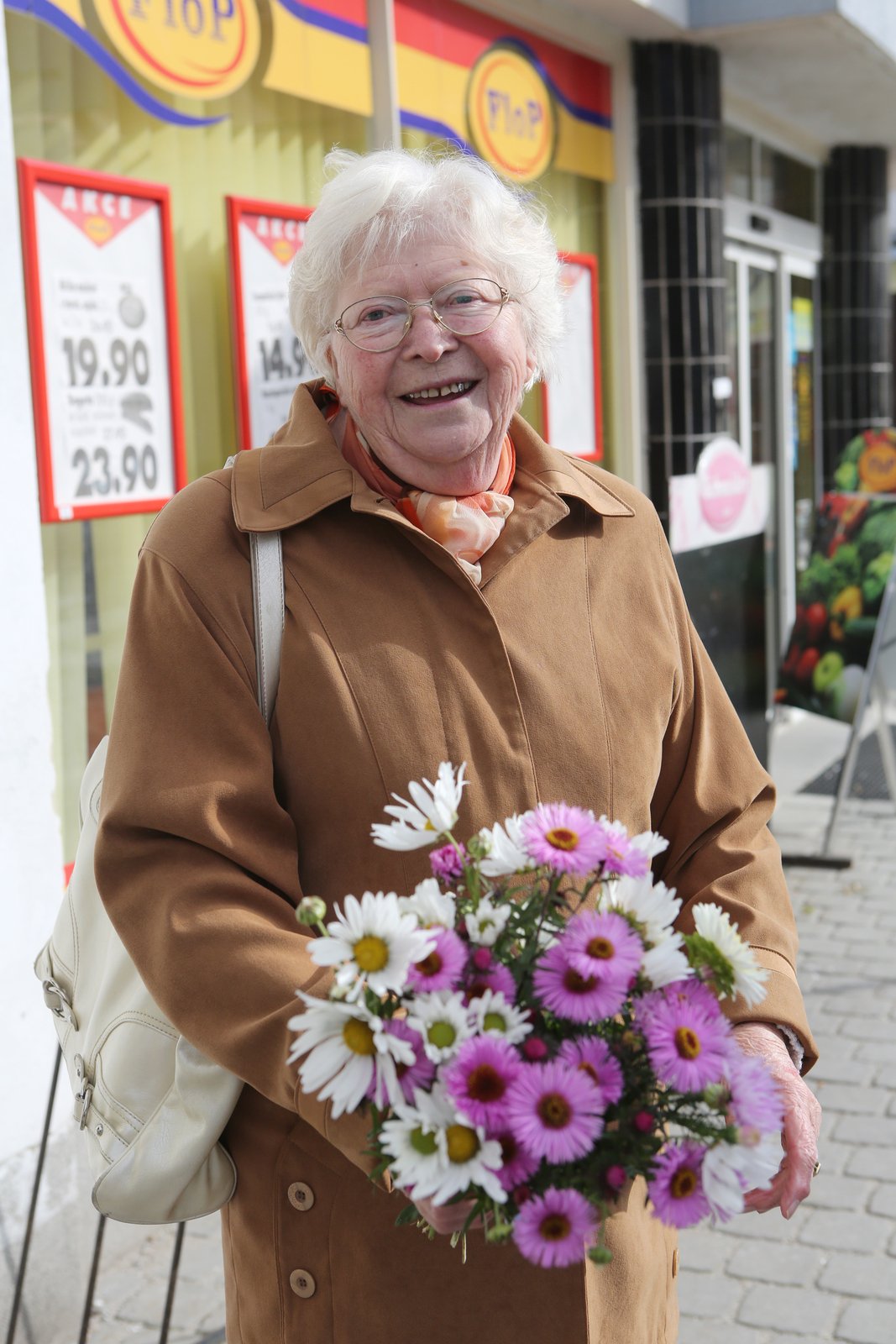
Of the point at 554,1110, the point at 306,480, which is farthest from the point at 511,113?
the point at 554,1110

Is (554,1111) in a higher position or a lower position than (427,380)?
lower

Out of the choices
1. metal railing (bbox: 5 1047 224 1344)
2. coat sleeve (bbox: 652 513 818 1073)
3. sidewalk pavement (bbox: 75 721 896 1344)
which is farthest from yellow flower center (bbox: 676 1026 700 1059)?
sidewalk pavement (bbox: 75 721 896 1344)

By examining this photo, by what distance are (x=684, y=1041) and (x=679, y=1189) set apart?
132 millimetres

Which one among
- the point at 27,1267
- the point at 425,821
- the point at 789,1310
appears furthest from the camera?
the point at 789,1310

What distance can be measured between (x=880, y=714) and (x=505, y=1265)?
229 inches

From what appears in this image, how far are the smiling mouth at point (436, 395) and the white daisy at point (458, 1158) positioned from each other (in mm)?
1018

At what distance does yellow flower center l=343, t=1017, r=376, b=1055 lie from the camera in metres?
1.30

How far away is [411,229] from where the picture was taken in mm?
1935

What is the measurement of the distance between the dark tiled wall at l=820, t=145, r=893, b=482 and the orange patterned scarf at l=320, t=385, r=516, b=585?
9.89 metres

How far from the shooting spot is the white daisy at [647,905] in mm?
1393

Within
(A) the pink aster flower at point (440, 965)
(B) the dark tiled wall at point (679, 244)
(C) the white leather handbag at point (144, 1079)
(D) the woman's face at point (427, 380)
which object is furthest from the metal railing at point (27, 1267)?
(B) the dark tiled wall at point (679, 244)

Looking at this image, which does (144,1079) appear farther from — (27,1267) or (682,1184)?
(27,1267)

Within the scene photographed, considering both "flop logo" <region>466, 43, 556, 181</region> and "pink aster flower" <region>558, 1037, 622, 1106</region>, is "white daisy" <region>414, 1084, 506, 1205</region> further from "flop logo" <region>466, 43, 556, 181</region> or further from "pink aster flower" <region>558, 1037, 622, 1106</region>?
"flop logo" <region>466, 43, 556, 181</region>

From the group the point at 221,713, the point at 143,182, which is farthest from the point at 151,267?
the point at 221,713
